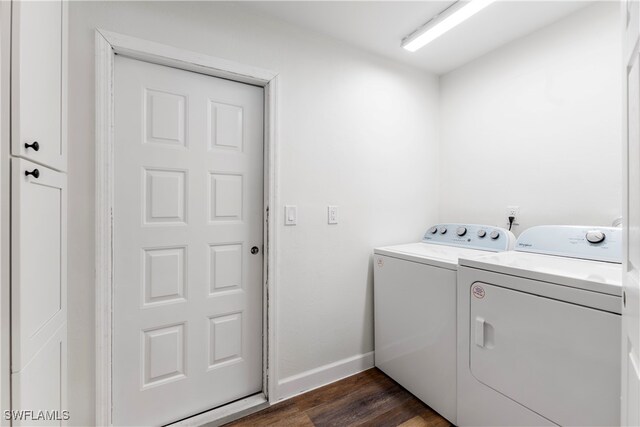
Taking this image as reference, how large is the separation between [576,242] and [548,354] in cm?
68

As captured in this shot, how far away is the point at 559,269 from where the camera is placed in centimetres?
117

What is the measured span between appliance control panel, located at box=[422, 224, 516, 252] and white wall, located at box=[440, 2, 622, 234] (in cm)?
22

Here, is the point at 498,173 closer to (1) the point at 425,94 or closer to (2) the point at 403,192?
(2) the point at 403,192

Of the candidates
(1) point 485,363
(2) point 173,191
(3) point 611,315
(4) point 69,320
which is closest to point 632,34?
(3) point 611,315

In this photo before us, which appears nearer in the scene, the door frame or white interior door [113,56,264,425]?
the door frame

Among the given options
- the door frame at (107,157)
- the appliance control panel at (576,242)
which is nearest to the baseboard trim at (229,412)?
the door frame at (107,157)

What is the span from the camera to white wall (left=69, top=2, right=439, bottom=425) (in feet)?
4.18

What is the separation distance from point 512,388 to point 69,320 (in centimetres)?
203

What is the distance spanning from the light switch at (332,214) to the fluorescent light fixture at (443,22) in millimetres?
1247

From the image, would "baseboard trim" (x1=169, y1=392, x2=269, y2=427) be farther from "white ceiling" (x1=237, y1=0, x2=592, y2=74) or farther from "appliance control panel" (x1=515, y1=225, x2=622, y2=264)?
"white ceiling" (x1=237, y1=0, x2=592, y2=74)
